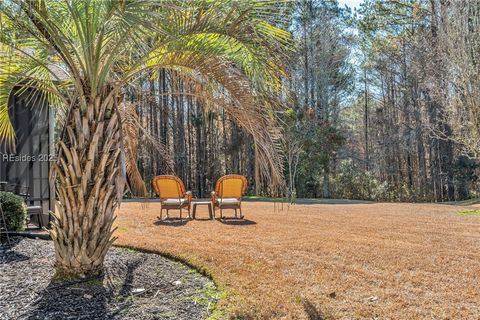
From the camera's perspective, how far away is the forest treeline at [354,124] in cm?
1922

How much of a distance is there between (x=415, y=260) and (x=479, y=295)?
47.8 inches

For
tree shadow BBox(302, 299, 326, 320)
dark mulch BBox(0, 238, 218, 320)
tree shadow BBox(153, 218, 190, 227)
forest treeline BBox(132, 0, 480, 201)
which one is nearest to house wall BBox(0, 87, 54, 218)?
tree shadow BBox(153, 218, 190, 227)

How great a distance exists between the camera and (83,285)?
11.4ft

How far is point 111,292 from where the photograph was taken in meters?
3.43

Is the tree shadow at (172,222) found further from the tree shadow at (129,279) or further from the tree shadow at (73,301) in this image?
the tree shadow at (73,301)

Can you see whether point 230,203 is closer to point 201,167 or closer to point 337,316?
point 337,316

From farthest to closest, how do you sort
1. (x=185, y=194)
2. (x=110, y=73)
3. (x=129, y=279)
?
(x=185, y=194), (x=129, y=279), (x=110, y=73)

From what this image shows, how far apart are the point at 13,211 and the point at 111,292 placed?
293cm

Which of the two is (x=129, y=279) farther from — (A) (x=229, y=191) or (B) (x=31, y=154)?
(A) (x=229, y=191)

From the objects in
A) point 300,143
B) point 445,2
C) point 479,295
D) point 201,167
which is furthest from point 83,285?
point 201,167

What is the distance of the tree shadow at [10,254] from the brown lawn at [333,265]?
133 centimetres

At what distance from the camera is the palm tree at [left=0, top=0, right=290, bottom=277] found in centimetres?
323

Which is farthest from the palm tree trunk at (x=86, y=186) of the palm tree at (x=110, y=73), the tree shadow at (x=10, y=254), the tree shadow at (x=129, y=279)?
the tree shadow at (x=10, y=254)

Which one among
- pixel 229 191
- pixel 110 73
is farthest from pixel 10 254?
pixel 229 191
